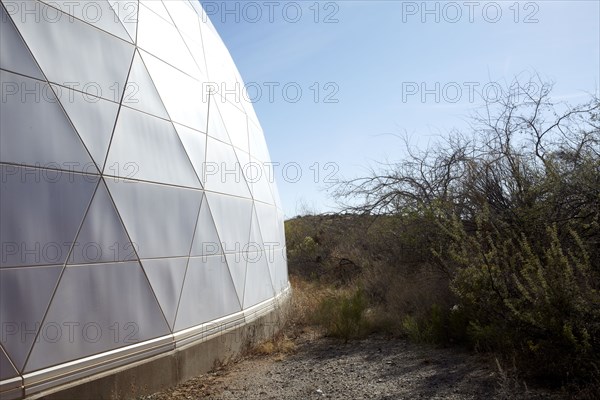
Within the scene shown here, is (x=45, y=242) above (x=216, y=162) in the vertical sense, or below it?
below

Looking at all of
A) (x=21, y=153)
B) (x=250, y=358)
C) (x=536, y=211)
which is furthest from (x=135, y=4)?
(x=536, y=211)

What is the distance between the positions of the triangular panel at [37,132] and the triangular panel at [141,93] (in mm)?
1092

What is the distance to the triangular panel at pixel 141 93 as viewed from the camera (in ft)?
21.5

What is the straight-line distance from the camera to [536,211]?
26.2 feet

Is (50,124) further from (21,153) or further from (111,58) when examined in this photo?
(111,58)

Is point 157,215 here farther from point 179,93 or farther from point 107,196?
point 179,93

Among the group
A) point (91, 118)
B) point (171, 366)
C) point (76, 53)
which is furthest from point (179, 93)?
point (171, 366)

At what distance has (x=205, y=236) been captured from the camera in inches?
291

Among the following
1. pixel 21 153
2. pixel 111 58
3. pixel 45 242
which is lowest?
pixel 45 242

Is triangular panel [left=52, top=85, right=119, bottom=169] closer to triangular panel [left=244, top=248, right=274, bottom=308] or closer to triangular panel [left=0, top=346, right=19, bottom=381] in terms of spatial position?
triangular panel [left=0, top=346, right=19, bottom=381]

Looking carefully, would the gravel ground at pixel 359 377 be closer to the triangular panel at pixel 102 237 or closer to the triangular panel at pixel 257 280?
the triangular panel at pixel 257 280

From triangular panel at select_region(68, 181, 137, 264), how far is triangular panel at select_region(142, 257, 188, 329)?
353 mm

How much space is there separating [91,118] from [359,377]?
4738 millimetres

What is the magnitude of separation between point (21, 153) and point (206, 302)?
3.27 meters
